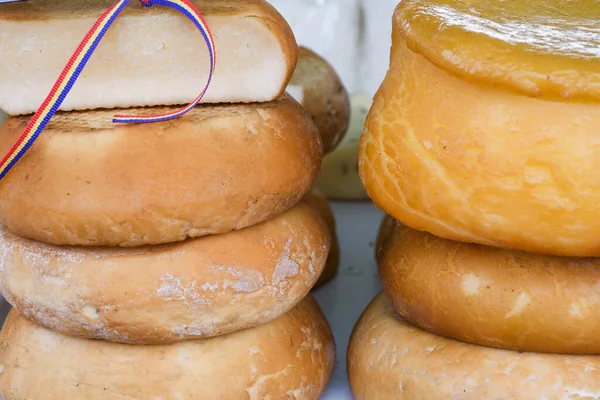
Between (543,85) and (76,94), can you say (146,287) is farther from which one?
(543,85)

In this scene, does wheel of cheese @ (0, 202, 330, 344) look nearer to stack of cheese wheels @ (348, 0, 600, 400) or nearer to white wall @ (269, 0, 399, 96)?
stack of cheese wheels @ (348, 0, 600, 400)

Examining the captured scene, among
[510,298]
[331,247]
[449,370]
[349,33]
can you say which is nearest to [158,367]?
[449,370]

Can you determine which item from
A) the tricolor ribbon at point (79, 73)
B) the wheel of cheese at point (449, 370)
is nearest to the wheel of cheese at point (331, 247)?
the wheel of cheese at point (449, 370)

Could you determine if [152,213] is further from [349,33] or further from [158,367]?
[349,33]

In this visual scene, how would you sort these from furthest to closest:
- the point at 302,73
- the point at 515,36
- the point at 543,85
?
the point at 302,73 → the point at 515,36 → the point at 543,85

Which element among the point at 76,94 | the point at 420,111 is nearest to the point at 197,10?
the point at 76,94

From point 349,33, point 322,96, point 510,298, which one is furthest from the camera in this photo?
point 349,33

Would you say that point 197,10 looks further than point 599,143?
Yes
